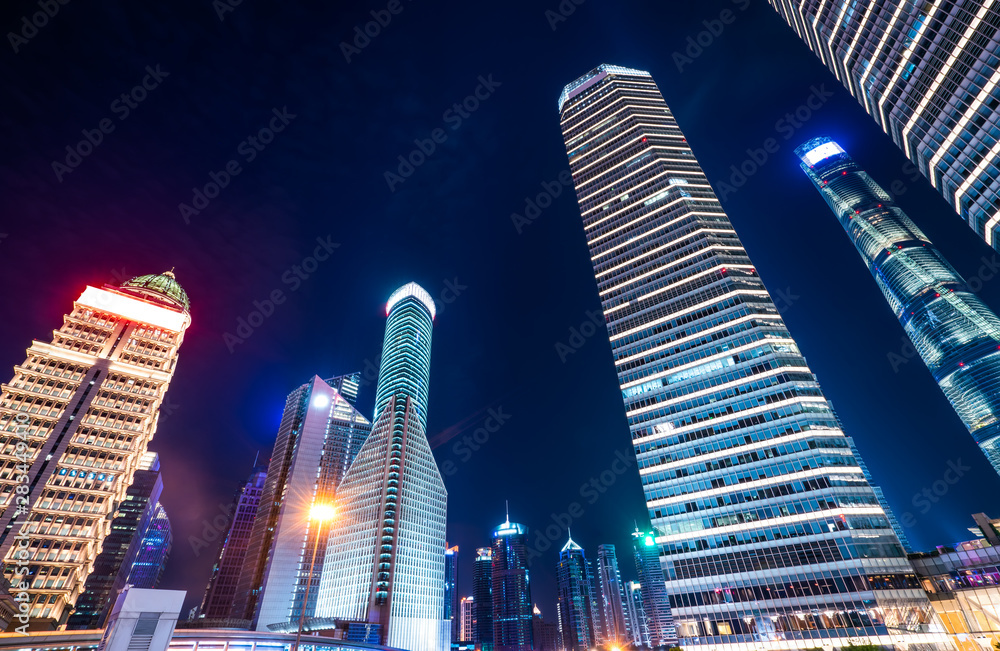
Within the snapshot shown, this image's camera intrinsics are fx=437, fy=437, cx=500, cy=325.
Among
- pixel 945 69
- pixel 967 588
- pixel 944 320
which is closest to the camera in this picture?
pixel 967 588

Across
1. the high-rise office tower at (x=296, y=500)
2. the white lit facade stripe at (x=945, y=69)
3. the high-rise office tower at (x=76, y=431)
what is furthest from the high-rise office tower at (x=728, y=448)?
the high-rise office tower at (x=76, y=431)

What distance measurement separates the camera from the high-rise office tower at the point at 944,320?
159 metres

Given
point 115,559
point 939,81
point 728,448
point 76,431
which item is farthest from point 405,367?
point 939,81

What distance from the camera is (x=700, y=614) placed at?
77.2 meters

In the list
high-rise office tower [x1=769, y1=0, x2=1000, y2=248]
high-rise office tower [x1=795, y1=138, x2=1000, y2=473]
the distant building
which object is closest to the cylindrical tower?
the distant building

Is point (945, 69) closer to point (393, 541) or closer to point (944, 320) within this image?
point (944, 320)

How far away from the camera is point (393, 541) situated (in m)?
127

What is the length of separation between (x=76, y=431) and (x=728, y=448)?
402ft

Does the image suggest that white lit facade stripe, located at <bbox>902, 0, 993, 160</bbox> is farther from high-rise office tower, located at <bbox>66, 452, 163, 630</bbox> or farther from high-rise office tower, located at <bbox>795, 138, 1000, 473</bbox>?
high-rise office tower, located at <bbox>66, 452, 163, 630</bbox>

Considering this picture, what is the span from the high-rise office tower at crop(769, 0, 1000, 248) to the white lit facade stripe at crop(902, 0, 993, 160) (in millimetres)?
161

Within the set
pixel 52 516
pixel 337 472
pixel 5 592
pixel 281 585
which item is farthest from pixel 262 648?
pixel 337 472

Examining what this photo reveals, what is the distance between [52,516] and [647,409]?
111183 millimetres

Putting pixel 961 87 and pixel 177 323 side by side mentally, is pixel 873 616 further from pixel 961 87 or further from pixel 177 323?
pixel 177 323

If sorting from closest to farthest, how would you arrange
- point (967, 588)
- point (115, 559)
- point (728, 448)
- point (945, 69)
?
point (967, 588), point (728, 448), point (945, 69), point (115, 559)
